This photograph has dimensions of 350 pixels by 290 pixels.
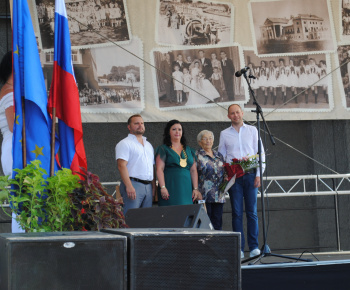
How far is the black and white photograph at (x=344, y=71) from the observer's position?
7.23 m

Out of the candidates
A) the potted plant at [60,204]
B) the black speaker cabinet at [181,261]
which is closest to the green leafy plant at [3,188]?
the potted plant at [60,204]

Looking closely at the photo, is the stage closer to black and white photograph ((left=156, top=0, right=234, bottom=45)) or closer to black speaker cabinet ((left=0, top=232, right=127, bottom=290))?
black speaker cabinet ((left=0, top=232, right=127, bottom=290))

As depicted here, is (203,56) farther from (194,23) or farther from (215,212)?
(215,212)

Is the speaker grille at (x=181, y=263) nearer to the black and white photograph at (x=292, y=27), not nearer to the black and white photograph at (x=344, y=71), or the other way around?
the black and white photograph at (x=292, y=27)

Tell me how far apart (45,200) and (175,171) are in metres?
2.72

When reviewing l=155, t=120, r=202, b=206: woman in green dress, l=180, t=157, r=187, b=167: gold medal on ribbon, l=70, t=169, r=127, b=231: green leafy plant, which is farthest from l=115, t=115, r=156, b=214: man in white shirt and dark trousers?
l=70, t=169, r=127, b=231: green leafy plant

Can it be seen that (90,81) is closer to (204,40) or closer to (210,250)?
(204,40)

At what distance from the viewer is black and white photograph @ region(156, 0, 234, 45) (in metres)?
6.95

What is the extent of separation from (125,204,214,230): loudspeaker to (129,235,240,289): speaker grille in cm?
133

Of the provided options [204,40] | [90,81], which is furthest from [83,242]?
[204,40]

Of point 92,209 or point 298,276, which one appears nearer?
point 92,209

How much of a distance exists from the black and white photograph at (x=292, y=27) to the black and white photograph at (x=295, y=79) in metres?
0.11

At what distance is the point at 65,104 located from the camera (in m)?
3.97

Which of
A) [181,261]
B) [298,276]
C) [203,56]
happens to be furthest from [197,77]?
[181,261]
